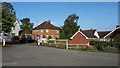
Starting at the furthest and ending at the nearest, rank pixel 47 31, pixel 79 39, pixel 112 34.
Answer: pixel 47 31
pixel 112 34
pixel 79 39

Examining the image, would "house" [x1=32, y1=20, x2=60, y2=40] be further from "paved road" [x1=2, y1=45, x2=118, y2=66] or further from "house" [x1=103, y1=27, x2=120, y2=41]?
"paved road" [x1=2, y1=45, x2=118, y2=66]

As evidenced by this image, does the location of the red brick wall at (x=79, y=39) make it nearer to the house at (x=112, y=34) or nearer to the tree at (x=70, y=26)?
the house at (x=112, y=34)

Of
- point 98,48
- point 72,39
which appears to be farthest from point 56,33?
point 98,48

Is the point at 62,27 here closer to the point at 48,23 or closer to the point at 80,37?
the point at 48,23

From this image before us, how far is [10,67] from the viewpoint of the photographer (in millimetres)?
8234

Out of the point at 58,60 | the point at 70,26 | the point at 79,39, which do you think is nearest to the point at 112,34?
the point at 79,39

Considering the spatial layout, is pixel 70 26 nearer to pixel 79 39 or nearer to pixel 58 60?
pixel 79 39

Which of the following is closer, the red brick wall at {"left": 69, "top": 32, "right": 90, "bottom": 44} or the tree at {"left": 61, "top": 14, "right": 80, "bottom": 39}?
the red brick wall at {"left": 69, "top": 32, "right": 90, "bottom": 44}

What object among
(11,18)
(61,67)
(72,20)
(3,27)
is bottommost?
(61,67)

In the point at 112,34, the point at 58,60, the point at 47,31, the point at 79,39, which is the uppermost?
the point at 47,31

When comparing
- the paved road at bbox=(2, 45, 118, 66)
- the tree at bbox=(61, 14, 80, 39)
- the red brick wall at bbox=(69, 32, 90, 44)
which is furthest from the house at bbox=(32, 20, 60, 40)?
the paved road at bbox=(2, 45, 118, 66)

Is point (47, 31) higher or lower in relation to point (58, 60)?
higher

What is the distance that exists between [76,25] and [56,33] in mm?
10693

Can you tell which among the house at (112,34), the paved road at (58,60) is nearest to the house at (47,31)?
the house at (112,34)
